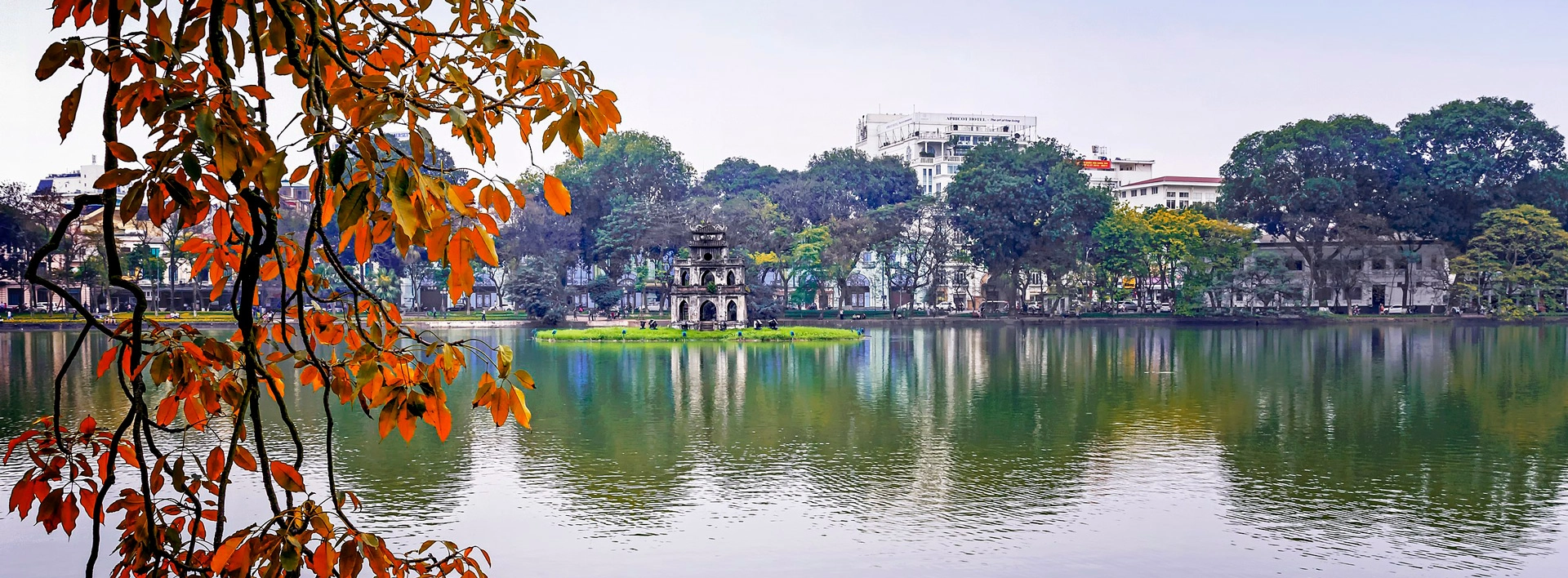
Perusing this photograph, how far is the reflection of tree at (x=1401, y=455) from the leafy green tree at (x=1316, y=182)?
A: 27431 millimetres

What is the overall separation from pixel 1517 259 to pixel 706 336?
123 ft

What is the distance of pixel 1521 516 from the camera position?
13578 mm

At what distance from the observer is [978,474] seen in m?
16.2

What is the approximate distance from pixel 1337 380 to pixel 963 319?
33453 millimetres

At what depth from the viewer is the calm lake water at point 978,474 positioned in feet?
40.0

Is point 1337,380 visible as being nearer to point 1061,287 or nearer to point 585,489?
point 585,489

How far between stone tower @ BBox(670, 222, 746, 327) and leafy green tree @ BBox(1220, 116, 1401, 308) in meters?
28.3

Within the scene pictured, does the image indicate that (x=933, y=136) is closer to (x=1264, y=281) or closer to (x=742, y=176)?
(x=742, y=176)

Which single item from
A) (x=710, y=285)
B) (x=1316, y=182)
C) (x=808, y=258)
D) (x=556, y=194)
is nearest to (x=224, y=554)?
(x=556, y=194)

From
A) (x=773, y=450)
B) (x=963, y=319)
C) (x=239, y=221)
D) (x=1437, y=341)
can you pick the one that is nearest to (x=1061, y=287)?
(x=963, y=319)

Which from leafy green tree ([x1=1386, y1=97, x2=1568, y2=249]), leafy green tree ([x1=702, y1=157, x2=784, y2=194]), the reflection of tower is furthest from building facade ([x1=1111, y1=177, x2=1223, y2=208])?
the reflection of tower

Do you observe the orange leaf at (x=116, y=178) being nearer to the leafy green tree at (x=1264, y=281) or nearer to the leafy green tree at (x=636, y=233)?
the leafy green tree at (x=636, y=233)

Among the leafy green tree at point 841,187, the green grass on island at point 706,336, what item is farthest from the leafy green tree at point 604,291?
the green grass on island at point 706,336

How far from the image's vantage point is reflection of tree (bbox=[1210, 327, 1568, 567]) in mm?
12914
